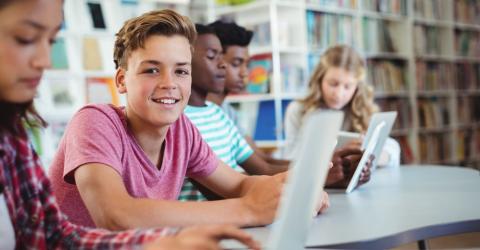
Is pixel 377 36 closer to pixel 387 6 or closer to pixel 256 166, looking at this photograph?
pixel 387 6

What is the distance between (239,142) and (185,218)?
3.27 feet

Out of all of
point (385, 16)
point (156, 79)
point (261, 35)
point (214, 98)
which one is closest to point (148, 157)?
point (156, 79)

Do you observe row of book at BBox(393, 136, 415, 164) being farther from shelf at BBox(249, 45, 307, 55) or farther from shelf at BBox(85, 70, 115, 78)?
shelf at BBox(85, 70, 115, 78)

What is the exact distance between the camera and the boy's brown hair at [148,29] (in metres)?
1.25

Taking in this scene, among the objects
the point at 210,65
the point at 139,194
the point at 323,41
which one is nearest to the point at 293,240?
the point at 139,194

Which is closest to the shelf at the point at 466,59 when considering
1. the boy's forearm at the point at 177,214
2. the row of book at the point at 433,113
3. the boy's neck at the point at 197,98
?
the row of book at the point at 433,113

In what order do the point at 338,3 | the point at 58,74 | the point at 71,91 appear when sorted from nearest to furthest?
the point at 58,74, the point at 71,91, the point at 338,3

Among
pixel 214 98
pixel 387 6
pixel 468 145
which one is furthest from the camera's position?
pixel 468 145

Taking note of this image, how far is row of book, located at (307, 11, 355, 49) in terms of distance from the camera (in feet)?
13.5

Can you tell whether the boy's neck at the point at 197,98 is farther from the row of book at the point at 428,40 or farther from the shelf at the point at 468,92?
the shelf at the point at 468,92

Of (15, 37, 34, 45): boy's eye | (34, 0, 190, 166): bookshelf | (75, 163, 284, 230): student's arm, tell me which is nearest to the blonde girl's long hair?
(34, 0, 190, 166): bookshelf

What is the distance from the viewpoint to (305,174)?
610 mm

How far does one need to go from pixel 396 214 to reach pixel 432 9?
455cm

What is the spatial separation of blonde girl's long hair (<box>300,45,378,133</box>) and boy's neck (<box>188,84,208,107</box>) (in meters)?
0.91
